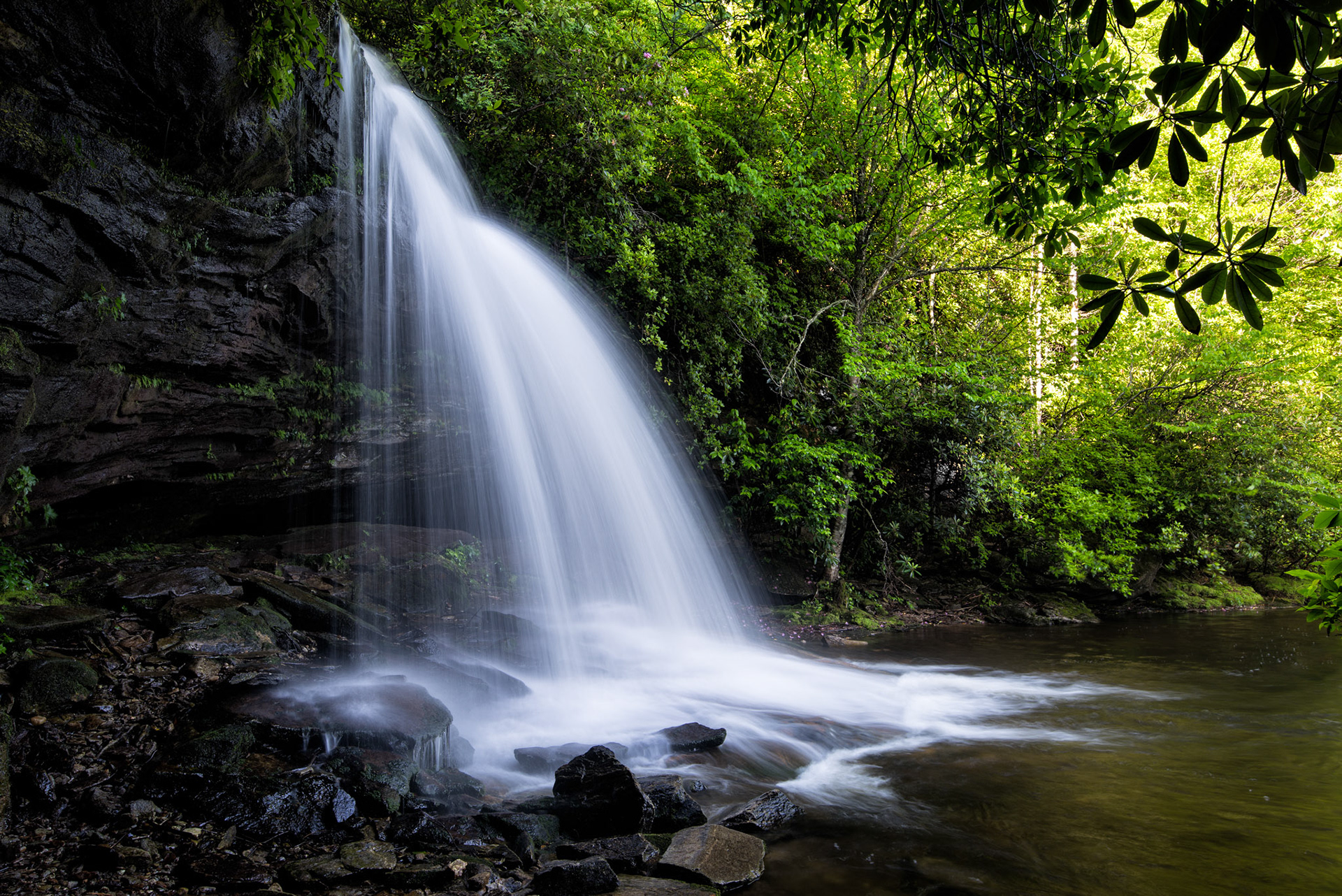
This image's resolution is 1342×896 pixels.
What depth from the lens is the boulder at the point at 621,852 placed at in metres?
3.80

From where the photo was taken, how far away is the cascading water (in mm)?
6664

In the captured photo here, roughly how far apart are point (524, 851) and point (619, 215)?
30.9 ft

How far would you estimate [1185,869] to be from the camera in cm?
386

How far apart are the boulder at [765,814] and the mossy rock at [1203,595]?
49.5 feet

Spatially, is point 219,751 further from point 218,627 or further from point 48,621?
point 48,621

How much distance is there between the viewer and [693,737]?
6020mm

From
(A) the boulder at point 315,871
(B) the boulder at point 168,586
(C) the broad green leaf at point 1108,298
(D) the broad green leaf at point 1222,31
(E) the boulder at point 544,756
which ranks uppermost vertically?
(D) the broad green leaf at point 1222,31

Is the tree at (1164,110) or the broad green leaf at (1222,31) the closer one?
the broad green leaf at (1222,31)

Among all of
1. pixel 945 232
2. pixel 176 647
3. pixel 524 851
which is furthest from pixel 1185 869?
pixel 945 232

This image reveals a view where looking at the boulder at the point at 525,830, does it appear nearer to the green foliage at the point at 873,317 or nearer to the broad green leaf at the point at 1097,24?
the broad green leaf at the point at 1097,24

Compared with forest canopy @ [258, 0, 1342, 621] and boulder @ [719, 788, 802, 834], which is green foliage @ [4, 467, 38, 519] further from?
boulder @ [719, 788, 802, 834]

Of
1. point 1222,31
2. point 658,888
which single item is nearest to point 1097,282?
point 1222,31

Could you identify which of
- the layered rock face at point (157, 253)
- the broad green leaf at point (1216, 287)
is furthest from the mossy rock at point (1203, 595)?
the layered rock face at point (157, 253)

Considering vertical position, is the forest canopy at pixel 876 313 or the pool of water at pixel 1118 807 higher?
the forest canopy at pixel 876 313
